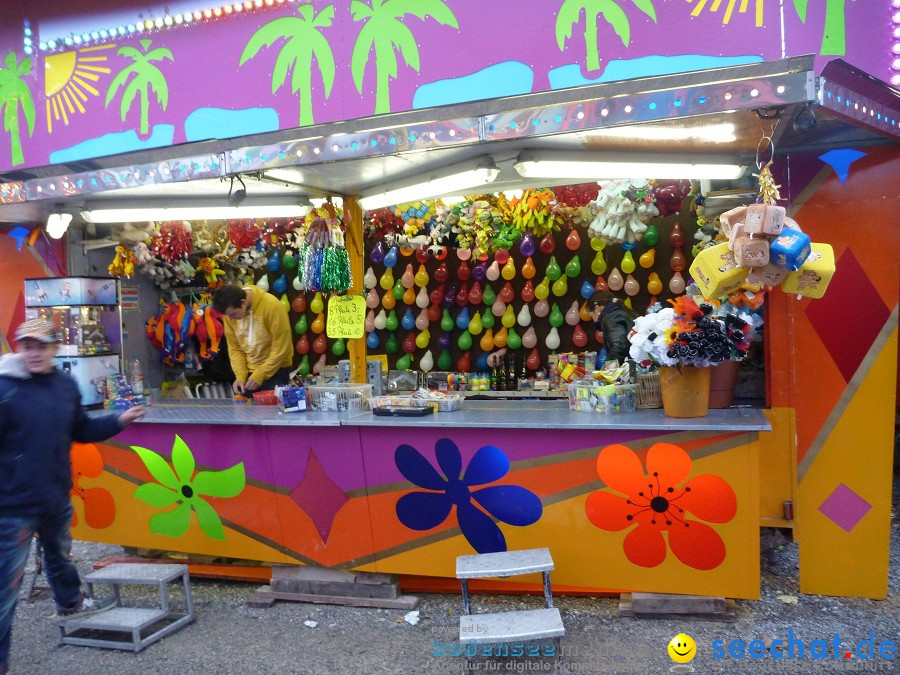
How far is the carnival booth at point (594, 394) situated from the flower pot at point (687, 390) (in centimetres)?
1

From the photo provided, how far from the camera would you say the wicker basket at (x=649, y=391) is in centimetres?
426

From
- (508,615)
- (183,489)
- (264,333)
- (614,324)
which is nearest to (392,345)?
(264,333)

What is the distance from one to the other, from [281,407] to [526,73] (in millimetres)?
2670

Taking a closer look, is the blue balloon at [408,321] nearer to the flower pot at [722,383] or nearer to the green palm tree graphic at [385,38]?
the green palm tree graphic at [385,38]

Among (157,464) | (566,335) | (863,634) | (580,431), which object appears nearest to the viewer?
(863,634)

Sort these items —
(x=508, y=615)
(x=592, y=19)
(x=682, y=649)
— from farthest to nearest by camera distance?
(x=592, y=19) → (x=508, y=615) → (x=682, y=649)

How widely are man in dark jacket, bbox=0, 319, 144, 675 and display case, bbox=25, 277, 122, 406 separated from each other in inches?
84.5

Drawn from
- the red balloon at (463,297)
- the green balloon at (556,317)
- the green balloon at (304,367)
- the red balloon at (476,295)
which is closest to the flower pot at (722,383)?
the green balloon at (556,317)

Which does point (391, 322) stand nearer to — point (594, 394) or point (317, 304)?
point (317, 304)

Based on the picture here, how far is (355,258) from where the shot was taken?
18.1ft

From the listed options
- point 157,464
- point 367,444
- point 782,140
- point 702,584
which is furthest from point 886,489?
point 157,464

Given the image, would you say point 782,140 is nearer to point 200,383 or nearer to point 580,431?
point 580,431

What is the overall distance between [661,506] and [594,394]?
0.77 m

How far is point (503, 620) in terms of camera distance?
11.0ft
